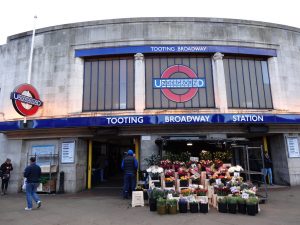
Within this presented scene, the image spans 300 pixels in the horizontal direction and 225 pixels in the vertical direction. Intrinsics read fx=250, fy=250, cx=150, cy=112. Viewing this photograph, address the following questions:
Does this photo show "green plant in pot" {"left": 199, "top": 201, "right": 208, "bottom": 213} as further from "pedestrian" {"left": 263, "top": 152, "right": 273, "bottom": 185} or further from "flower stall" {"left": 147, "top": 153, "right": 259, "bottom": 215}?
"pedestrian" {"left": 263, "top": 152, "right": 273, "bottom": 185}

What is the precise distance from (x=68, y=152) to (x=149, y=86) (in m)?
5.68

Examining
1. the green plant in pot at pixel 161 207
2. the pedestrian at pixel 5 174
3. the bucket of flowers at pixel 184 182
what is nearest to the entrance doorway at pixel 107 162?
the pedestrian at pixel 5 174

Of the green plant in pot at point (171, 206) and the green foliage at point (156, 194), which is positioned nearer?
the green plant in pot at point (171, 206)

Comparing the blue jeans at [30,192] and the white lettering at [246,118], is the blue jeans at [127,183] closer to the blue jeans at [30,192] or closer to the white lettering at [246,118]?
the blue jeans at [30,192]

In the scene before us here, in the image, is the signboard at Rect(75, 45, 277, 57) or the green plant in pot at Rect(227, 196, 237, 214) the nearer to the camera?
the green plant in pot at Rect(227, 196, 237, 214)

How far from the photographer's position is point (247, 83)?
14.5 metres

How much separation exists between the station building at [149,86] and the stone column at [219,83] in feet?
0.19

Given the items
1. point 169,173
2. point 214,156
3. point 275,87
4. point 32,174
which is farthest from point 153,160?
point 275,87

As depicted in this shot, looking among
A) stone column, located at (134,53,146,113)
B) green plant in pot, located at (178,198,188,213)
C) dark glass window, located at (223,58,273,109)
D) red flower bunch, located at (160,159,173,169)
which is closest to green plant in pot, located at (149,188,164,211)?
green plant in pot, located at (178,198,188,213)

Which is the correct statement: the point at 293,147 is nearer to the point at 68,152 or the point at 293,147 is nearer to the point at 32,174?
the point at 68,152

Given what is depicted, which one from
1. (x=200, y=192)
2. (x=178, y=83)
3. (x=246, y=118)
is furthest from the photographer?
(x=178, y=83)

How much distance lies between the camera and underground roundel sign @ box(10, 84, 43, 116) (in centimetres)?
1248

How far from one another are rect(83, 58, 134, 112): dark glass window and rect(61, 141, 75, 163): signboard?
2082mm

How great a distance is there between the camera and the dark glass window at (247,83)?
46.5 ft
